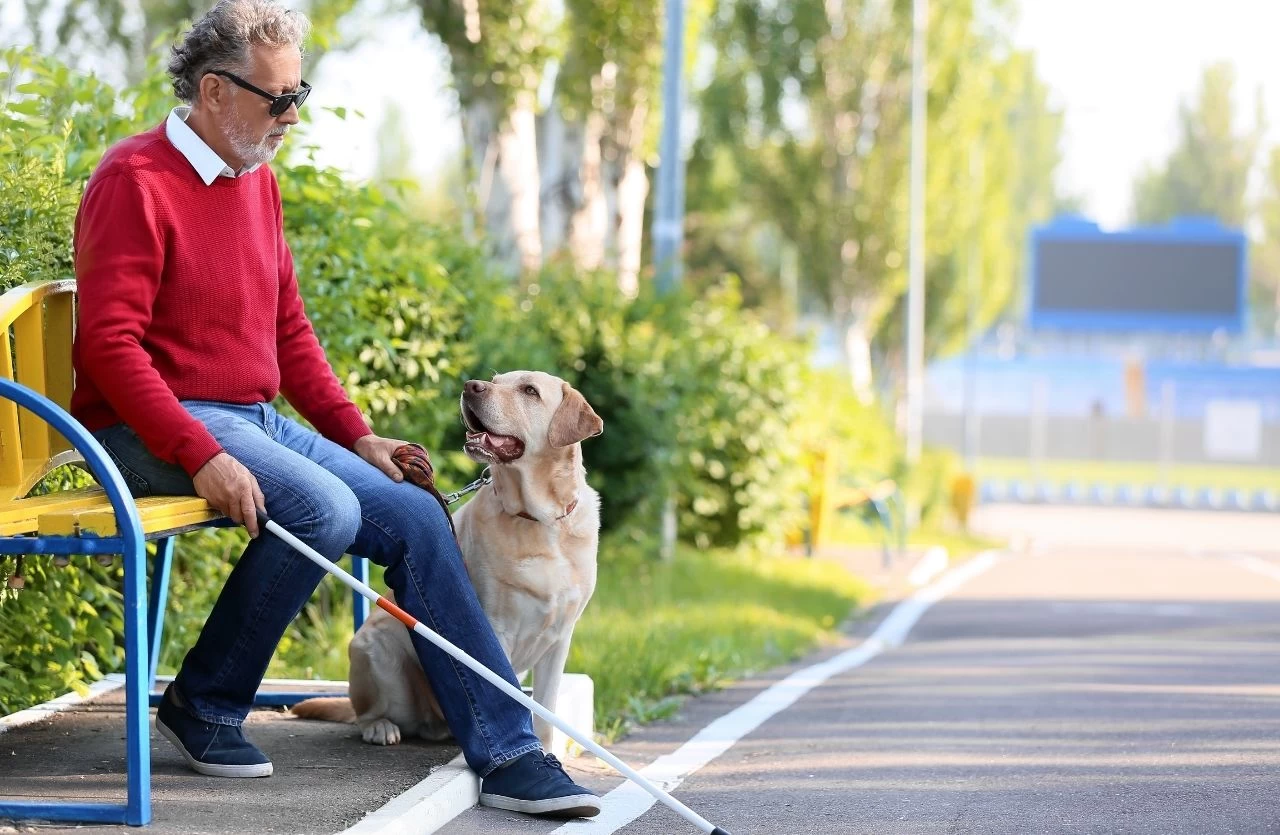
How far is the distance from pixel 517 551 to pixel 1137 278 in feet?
175

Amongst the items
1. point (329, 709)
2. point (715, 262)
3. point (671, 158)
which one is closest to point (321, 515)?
point (329, 709)

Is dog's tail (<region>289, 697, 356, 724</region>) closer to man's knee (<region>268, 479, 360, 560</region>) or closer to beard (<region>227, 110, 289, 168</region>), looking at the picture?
man's knee (<region>268, 479, 360, 560</region>)

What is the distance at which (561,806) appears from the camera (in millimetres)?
4469

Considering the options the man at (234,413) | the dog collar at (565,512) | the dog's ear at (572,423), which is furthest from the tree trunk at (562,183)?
the man at (234,413)

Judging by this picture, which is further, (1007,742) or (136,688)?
(1007,742)

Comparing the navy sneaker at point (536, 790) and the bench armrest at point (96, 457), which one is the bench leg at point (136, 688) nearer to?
the bench armrest at point (96, 457)

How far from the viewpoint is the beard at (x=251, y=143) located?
14.8 ft

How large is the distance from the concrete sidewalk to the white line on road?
502mm

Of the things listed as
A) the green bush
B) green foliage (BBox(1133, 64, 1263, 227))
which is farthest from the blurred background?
green foliage (BBox(1133, 64, 1263, 227))

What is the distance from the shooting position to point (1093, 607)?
1455 centimetres

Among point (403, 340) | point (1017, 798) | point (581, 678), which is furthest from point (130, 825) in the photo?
point (403, 340)

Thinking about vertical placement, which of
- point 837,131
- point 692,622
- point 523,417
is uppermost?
point 837,131

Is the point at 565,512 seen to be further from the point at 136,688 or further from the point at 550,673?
the point at 136,688

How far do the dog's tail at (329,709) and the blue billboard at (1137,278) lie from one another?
169 feet
